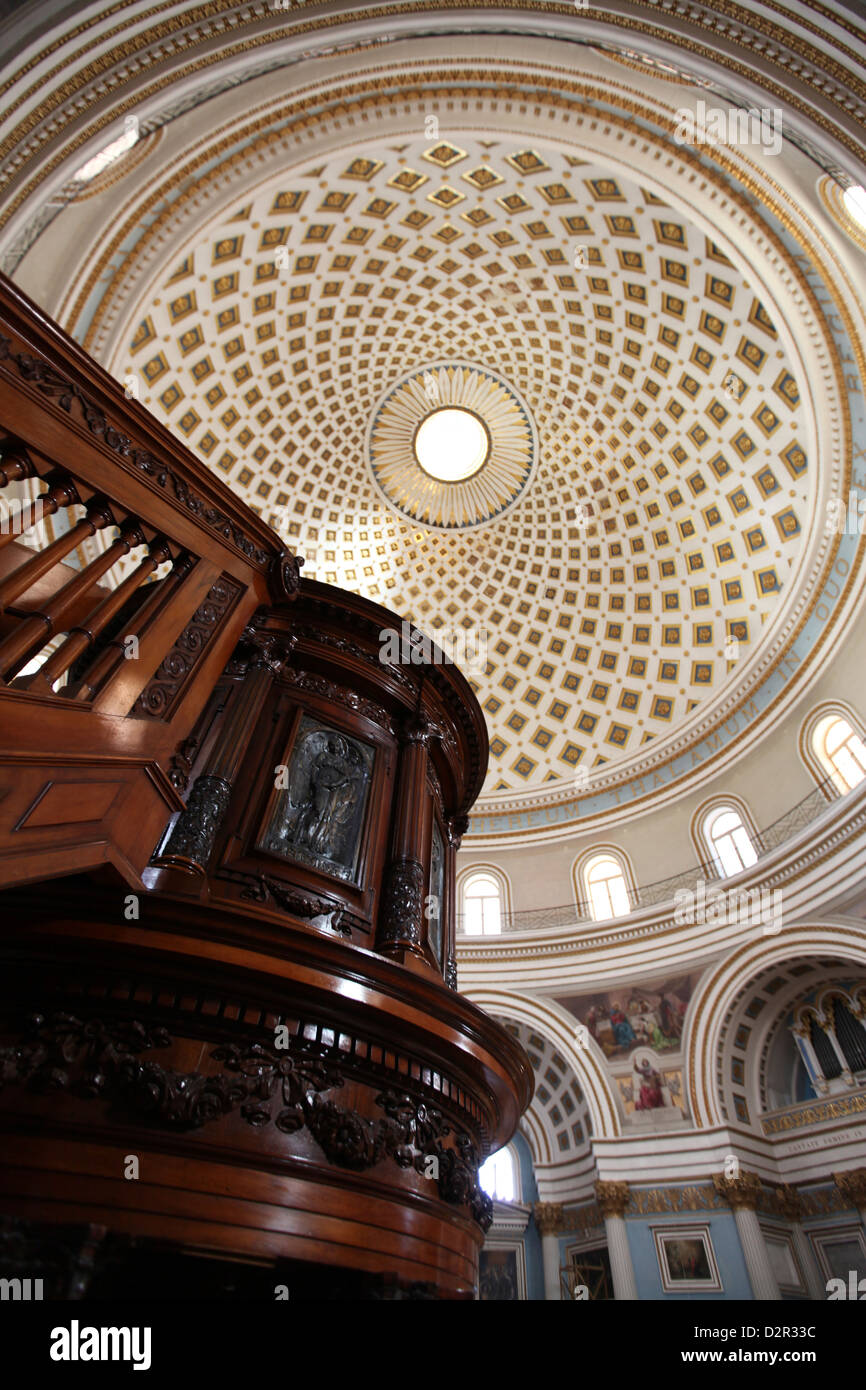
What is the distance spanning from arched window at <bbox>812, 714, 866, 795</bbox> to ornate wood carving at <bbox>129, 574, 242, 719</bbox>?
49.1 feet

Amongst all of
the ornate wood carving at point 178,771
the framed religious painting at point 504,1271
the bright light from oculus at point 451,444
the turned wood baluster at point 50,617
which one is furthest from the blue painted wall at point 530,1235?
the bright light from oculus at point 451,444

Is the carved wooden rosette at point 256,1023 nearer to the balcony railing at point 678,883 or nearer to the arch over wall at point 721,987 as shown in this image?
the arch over wall at point 721,987

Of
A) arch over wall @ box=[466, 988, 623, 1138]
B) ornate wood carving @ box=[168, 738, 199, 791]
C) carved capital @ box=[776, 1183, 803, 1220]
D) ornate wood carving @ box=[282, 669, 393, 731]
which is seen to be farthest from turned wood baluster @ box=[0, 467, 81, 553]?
carved capital @ box=[776, 1183, 803, 1220]

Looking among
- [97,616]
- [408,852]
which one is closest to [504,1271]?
[408,852]

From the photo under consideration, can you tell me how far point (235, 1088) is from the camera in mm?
3125

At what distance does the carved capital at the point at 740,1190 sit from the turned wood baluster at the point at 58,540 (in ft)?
56.6

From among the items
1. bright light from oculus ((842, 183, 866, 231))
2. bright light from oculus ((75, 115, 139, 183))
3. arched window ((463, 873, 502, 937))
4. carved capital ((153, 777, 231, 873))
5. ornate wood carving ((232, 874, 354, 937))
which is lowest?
ornate wood carving ((232, 874, 354, 937))

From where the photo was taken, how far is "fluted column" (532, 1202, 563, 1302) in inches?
647

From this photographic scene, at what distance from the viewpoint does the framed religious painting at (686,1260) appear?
13828 millimetres

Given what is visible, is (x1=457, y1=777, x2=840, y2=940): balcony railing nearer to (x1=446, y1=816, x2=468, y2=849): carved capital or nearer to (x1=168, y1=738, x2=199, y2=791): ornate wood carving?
(x1=446, y1=816, x2=468, y2=849): carved capital

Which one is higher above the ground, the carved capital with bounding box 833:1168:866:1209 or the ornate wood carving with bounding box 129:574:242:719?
the ornate wood carving with bounding box 129:574:242:719

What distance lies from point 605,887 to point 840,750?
770cm

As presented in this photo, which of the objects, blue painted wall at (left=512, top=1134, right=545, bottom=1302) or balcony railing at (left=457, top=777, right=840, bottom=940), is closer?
balcony railing at (left=457, top=777, right=840, bottom=940)

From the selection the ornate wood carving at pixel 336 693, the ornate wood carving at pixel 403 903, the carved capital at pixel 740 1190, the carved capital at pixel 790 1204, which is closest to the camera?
the ornate wood carving at pixel 403 903
